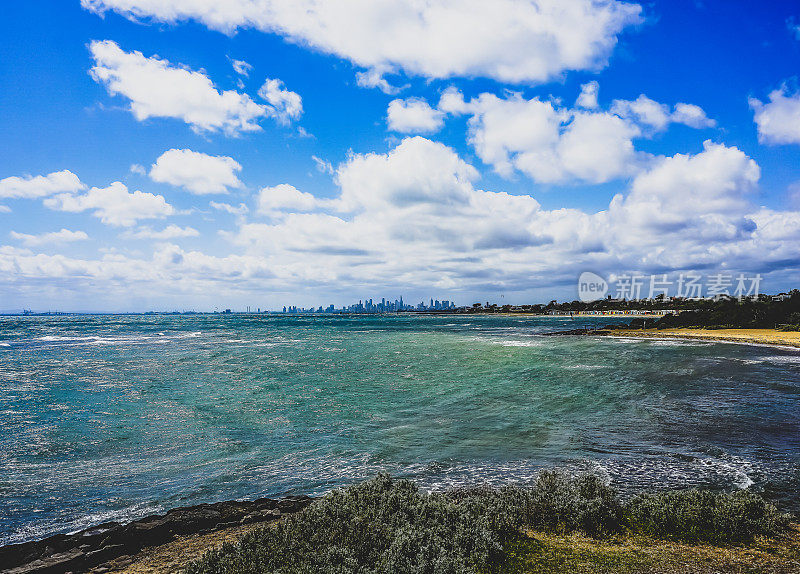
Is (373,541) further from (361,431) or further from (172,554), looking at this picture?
(361,431)

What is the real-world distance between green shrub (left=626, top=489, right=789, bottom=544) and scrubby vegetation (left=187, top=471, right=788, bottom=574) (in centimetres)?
2

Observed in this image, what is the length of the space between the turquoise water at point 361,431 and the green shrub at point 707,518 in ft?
8.29

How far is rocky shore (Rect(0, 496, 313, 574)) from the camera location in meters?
7.95

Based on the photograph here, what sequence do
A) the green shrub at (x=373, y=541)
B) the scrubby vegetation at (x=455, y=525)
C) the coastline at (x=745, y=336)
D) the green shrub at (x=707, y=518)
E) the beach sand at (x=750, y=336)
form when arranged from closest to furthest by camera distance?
the green shrub at (x=373, y=541) < the scrubby vegetation at (x=455, y=525) < the green shrub at (x=707, y=518) < the coastline at (x=745, y=336) < the beach sand at (x=750, y=336)

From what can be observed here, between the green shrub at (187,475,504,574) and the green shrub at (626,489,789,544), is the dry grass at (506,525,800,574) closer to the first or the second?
the green shrub at (626,489,789,544)

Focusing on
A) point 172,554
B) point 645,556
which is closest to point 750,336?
point 645,556

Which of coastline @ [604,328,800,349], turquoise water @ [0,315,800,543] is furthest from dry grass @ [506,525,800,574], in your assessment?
coastline @ [604,328,800,349]

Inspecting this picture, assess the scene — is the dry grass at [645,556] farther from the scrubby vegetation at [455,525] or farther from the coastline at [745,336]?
→ the coastline at [745,336]

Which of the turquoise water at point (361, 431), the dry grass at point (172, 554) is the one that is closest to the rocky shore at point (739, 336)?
the turquoise water at point (361, 431)

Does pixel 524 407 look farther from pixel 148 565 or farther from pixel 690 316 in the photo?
pixel 690 316

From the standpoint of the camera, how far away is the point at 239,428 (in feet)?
61.6

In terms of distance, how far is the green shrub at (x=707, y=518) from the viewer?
808 cm

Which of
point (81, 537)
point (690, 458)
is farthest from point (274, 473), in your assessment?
point (690, 458)

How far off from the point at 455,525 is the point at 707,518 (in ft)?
16.6
